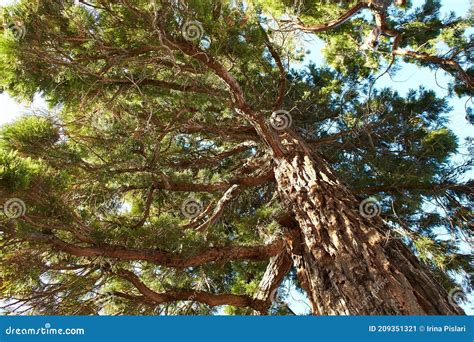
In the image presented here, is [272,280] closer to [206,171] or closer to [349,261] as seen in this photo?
[349,261]

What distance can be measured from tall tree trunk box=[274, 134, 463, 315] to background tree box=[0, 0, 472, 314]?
14mm

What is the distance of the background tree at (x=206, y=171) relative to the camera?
3.27 meters

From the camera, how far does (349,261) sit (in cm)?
319

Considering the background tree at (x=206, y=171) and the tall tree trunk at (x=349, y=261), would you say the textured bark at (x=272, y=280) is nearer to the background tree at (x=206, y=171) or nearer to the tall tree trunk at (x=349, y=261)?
the background tree at (x=206, y=171)

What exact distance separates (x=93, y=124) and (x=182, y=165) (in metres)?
1.38

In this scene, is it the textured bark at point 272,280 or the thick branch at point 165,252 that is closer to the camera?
the thick branch at point 165,252

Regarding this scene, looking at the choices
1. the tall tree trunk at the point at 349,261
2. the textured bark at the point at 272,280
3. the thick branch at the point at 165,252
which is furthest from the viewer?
the textured bark at the point at 272,280

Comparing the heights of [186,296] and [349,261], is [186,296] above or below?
above

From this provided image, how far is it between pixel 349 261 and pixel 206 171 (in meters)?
3.55

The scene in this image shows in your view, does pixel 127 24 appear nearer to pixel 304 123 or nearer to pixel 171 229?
pixel 171 229

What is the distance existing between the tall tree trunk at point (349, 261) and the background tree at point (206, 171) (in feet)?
0.05

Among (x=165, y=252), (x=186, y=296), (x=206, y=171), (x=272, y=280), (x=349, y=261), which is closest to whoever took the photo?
(x=349, y=261)

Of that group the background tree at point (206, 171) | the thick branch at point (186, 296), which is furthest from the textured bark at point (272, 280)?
the thick branch at point (186, 296)

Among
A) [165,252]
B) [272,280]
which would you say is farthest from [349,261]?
[165,252]
